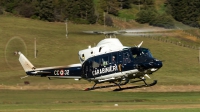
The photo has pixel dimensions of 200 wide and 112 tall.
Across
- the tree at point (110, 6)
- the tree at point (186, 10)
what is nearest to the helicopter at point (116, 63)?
the tree at point (110, 6)

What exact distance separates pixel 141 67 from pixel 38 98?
28.2 ft

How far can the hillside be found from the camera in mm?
85125

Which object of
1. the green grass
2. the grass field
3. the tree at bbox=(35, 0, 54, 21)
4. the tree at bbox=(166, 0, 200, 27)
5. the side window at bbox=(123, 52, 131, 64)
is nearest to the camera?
the green grass

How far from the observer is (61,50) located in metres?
101

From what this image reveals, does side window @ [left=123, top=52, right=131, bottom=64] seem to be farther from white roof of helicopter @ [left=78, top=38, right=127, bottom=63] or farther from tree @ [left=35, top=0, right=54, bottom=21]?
tree @ [left=35, top=0, right=54, bottom=21]

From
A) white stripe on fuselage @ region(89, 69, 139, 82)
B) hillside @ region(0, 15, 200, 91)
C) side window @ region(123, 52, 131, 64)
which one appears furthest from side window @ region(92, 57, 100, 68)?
hillside @ region(0, 15, 200, 91)

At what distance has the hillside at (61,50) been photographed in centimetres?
8512

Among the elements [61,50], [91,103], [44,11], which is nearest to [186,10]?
[44,11]

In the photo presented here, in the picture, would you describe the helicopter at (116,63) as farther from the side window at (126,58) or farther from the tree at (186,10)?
the tree at (186,10)

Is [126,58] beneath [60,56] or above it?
above

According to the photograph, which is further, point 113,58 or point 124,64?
point 113,58

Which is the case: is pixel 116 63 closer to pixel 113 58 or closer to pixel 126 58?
pixel 113 58

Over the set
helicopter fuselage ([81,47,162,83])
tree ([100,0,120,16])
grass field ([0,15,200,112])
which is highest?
tree ([100,0,120,16])

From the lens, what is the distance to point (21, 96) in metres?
52.0
